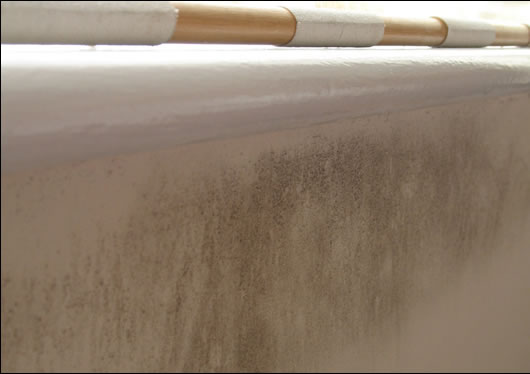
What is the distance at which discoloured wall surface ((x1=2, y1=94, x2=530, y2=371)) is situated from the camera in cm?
40

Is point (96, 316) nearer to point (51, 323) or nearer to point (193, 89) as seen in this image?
point (51, 323)

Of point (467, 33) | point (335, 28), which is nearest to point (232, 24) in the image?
point (335, 28)

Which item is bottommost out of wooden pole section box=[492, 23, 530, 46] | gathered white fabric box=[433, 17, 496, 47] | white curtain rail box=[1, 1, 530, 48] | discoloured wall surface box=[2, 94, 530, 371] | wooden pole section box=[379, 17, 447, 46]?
discoloured wall surface box=[2, 94, 530, 371]

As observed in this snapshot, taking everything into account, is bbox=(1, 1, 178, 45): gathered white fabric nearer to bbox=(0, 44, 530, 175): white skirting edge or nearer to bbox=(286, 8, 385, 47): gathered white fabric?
bbox=(0, 44, 530, 175): white skirting edge

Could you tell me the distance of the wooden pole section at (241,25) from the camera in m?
0.51

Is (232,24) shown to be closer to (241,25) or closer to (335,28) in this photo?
(241,25)

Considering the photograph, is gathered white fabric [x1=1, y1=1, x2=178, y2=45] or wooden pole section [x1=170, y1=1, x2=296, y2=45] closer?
gathered white fabric [x1=1, y1=1, x2=178, y2=45]

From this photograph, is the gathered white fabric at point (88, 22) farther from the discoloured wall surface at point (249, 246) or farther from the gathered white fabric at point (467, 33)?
the gathered white fabric at point (467, 33)

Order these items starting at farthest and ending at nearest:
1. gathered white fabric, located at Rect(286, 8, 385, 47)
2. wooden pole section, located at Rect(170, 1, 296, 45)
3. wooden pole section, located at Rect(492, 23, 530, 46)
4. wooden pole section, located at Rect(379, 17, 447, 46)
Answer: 1. wooden pole section, located at Rect(492, 23, 530, 46)
2. wooden pole section, located at Rect(379, 17, 447, 46)
3. gathered white fabric, located at Rect(286, 8, 385, 47)
4. wooden pole section, located at Rect(170, 1, 296, 45)

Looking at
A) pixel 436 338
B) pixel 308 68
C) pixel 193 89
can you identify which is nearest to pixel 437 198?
pixel 436 338

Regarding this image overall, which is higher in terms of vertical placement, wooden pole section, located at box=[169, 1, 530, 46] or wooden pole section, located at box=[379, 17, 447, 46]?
wooden pole section, located at box=[379, 17, 447, 46]

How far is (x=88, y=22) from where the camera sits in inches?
16.8

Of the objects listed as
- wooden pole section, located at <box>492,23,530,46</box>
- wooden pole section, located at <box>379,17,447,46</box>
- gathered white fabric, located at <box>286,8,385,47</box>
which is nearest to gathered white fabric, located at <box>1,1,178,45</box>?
gathered white fabric, located at <box>286,8,385,47</box>

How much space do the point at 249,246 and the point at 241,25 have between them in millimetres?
184
